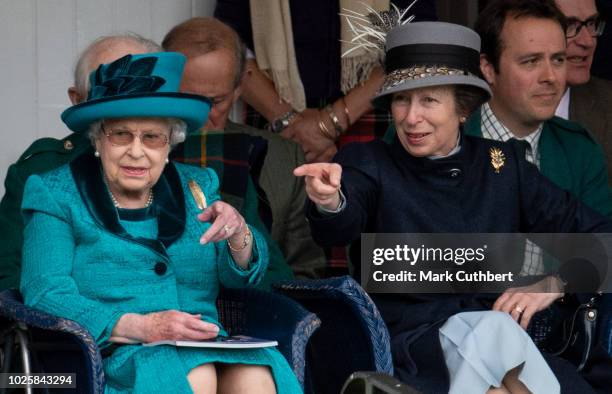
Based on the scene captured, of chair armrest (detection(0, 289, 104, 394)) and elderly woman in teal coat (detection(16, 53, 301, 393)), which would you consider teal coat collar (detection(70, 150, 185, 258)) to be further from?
chair armrest (detection(0, 289, 104, 394))

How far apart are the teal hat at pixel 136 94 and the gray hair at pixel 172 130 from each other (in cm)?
2

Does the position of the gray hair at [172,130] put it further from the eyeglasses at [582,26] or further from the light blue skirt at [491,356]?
the eyeglasses at [582,26]

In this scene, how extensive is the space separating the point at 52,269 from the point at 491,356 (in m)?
1.31

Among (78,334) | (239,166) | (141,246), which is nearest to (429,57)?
(239,166)

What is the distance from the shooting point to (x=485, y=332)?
4.00 m

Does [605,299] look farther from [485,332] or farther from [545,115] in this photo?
[545,115]

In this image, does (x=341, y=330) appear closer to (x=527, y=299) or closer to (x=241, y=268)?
(x=241, y=268)

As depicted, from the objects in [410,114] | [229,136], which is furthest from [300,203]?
[410,114]

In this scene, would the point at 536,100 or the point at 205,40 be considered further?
the point at 536,100

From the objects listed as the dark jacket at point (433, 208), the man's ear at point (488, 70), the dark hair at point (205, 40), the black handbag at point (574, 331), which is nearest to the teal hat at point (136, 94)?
the dark jacket at point (433, 208)

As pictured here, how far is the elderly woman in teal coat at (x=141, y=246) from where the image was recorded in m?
3.79

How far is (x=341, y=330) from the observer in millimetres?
4203

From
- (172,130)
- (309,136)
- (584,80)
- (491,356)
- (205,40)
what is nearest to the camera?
(491,356)

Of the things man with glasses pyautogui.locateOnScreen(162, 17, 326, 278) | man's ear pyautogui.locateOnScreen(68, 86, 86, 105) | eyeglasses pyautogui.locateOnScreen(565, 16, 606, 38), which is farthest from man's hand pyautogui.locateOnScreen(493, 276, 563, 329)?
eyeglasses pyautogui.locateOnScreen(565, 16, 606, 38)
